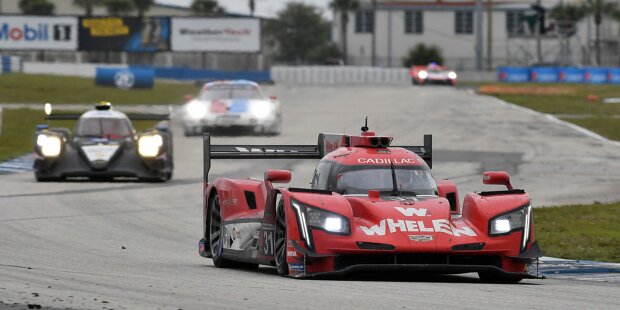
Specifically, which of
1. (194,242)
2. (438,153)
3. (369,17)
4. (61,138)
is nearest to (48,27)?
(369,17)

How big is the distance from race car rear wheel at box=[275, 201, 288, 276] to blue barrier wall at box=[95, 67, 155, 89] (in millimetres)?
55133

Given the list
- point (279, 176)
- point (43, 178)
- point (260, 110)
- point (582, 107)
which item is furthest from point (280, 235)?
point (582, 107)

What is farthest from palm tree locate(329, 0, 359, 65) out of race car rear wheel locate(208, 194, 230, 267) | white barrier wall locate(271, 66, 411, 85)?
race car rear wheel locate(208, 194, 230, 267)

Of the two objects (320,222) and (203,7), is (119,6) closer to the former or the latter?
(203,7)

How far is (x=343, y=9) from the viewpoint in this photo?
134 m

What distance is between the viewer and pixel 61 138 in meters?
24.1

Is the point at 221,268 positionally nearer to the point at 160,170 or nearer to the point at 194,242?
the point at 194,242

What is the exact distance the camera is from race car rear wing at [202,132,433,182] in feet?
46.6

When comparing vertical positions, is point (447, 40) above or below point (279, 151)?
above

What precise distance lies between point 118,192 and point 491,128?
20.5 meters

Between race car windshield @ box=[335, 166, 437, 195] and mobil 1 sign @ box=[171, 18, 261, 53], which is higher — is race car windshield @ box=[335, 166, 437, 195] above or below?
below

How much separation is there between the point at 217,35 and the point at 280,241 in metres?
83.7

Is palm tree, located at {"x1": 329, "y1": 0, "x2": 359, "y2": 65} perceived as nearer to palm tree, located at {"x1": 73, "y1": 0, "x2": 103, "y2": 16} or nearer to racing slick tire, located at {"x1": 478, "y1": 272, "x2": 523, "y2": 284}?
palm tree, located at {"x1": 73, "y1": 0, "x2": 103, "y2": 16}

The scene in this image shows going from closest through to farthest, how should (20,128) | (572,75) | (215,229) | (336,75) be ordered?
A: (215,229), (20,128), (336,75), (572,75)
